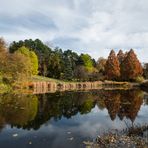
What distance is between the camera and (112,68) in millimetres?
96250

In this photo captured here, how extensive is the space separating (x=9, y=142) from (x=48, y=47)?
120 metres

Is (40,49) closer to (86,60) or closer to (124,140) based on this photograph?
(86,60)

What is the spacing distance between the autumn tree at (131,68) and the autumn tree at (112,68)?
191 centimetres

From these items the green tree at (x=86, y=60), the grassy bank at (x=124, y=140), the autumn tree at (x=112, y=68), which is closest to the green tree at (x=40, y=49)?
the green tree at (x=86, y=60)

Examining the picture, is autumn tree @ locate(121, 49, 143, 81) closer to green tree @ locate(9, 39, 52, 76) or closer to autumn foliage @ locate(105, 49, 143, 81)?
autumn foliage @ locate(105, 49, 143, 81)

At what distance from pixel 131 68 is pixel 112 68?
6114 millimetres

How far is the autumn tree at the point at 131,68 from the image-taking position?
93938 millimetres

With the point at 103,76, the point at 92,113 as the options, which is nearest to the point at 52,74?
the point at 103,76

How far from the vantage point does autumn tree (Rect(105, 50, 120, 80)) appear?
96125 mm

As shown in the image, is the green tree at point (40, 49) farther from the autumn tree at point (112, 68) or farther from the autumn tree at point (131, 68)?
the autumn tree at point (131, 68)

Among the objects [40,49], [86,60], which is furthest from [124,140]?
[40,49]

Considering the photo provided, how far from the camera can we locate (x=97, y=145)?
14234 mm

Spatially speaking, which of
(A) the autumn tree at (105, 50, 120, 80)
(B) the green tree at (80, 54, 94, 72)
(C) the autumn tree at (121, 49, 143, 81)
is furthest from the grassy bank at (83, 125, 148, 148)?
(B) the green tree at (80, 54, 94, 72)

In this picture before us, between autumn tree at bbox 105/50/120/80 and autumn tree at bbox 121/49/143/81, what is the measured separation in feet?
6.28
